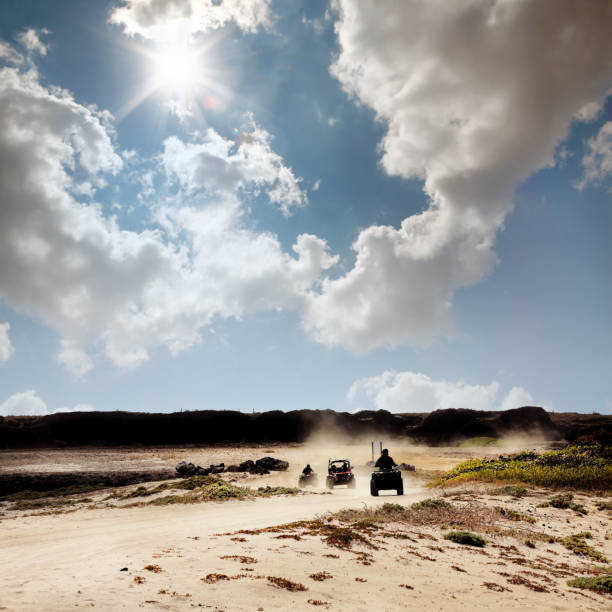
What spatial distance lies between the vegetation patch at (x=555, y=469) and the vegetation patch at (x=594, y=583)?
46.5 feet

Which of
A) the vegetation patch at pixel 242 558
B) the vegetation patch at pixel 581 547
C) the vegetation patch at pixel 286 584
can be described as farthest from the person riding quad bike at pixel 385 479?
the vegetation patch at pixel 286 584

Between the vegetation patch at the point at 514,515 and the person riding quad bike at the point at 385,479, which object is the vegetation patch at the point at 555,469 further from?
the vegetation patch at the point at 514,515

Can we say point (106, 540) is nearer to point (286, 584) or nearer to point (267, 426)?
point (286, 584)

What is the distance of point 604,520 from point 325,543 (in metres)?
12.8

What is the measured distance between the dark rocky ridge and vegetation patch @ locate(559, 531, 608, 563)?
73.8m

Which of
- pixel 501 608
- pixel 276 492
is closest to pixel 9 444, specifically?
pixel 276 492

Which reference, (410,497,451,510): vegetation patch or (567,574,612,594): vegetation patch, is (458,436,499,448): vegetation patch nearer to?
(410,497,451,510): vegetation patch

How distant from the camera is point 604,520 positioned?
1672cm

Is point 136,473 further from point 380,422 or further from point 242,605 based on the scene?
point 380,422

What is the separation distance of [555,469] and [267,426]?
72906 mm

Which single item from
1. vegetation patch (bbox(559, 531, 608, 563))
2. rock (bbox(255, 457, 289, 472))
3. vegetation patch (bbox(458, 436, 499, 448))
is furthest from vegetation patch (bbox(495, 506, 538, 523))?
vegetation patch (bbox(458, 436, 499, 448))

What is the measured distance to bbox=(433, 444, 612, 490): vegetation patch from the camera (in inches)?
867

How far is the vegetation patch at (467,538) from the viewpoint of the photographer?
1230 centimetres

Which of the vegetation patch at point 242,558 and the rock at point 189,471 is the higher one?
the vegetation patch at point 242,558
